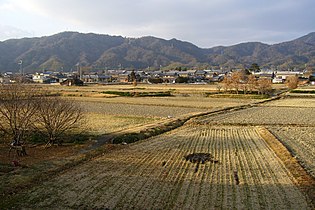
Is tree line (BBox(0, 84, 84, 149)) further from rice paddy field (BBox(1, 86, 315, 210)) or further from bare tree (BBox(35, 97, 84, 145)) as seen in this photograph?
rice paddy field (BBox(1, 86, 315, 210))

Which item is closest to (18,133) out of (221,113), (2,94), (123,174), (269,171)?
(2,94)

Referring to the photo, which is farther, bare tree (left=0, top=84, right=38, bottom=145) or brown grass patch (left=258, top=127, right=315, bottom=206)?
bare tree (left=0, top=84, right=38, bottom=145)

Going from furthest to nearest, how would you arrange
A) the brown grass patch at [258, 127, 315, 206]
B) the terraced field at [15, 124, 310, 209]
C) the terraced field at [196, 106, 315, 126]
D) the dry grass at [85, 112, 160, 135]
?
the terraced field at [196, 106, 315, 126] → the dry grass at [85, 112, 160, 135] → the brown grass patch at [258, 127, 315, 206] → the terraced field at [15, 124, 310, 209]

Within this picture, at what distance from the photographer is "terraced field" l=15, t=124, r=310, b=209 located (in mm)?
8531

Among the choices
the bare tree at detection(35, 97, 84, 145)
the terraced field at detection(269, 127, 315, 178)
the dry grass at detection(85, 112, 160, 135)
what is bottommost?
the dry grass at detection(85, 112, 160, 135)

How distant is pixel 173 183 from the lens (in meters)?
10.1

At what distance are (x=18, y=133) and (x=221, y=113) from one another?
65.3 feet

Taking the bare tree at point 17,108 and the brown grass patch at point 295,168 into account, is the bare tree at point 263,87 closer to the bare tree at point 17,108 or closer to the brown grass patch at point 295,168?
the brown grass patch at point 295,168

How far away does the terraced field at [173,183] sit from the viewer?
28.0 feet

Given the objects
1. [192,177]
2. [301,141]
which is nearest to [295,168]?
[192,177]

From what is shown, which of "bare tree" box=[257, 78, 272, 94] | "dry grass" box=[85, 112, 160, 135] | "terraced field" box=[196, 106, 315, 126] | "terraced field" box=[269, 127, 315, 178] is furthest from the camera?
"bare tree" box=[257, 78, 272, 94]

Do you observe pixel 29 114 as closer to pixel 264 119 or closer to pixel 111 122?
pixel 111 122

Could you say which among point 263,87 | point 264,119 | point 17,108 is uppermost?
point 17,108

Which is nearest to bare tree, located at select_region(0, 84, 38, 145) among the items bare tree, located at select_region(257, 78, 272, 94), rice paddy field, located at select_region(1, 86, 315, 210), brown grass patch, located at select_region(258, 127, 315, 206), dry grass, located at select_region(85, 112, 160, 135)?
rice paddy field, located at select_region(1, 86, 315, 210)
